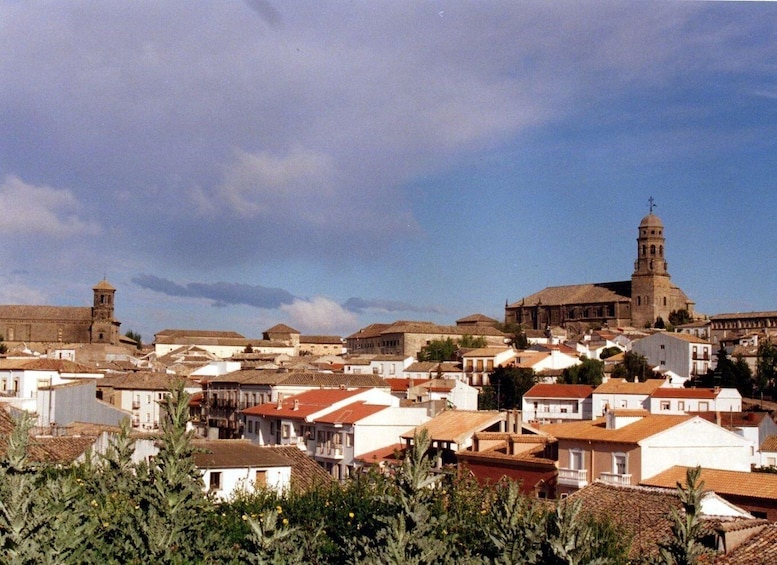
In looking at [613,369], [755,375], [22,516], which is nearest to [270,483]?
[22,516]

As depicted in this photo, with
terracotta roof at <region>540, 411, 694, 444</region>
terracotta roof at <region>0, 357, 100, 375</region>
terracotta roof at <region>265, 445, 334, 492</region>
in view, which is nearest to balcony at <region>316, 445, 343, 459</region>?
terracotta roof at <region>265, 445, 334, 492</region>

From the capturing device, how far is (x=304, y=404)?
158ft

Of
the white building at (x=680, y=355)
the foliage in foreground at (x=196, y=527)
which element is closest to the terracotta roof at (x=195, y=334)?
the white building at (x=680, y=355)

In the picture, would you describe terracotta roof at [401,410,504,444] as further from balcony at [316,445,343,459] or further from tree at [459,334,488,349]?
tree at [459,334,488,349]

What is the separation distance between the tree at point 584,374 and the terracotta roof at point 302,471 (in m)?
47.6

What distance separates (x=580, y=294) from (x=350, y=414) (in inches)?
4420

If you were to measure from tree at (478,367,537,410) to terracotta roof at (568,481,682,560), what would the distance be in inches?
1765

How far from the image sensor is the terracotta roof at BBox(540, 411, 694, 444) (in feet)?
104

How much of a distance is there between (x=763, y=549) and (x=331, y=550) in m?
8.60

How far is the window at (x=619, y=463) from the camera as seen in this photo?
3138 centimetres

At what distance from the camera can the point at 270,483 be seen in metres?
27.6

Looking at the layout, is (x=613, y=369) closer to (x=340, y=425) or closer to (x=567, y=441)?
(x=340, y=425)

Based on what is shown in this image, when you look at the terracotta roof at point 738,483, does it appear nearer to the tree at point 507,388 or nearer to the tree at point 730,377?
the tree at point 507,388

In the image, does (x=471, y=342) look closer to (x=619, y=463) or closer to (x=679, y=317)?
(x=679, y=317)
